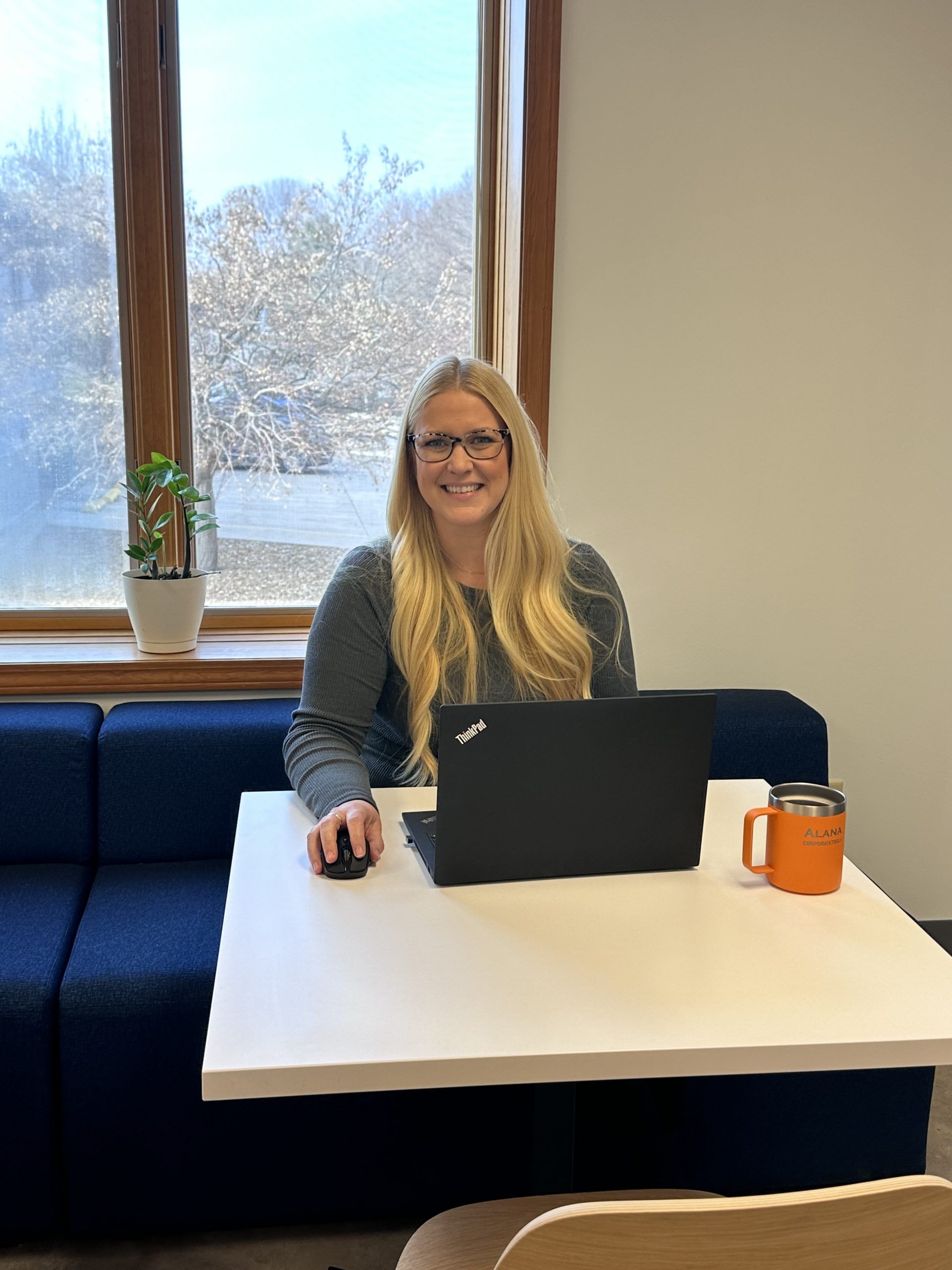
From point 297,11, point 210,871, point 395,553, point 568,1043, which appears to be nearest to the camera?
point 568,1043

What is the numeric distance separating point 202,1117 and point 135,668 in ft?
3.05

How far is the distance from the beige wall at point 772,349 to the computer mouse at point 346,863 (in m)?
1.26

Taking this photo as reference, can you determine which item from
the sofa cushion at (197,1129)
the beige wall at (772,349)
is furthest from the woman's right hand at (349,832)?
the beige wall at (772,349)

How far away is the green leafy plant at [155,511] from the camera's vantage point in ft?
7.43

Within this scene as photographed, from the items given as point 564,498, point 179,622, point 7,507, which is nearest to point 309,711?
point 179,622

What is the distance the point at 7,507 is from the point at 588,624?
1.40m

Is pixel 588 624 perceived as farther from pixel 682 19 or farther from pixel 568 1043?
pixel 682 19

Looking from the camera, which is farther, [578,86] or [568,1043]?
[578,86]

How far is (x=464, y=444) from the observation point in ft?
5.88

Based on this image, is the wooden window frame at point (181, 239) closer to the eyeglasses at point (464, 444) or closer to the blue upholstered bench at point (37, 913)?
the blue upholstered bench at point (37, 913)

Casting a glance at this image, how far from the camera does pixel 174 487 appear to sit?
2244 mm

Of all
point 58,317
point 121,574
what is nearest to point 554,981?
point 121,574

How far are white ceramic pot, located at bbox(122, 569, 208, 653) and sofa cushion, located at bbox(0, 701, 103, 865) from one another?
274mm

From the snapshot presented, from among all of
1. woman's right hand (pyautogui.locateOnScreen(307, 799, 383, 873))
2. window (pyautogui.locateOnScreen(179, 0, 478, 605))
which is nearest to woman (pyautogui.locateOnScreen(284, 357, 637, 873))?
woman's right hand (pyautogui.locateOnScreen(307, 799, 383, 873))
